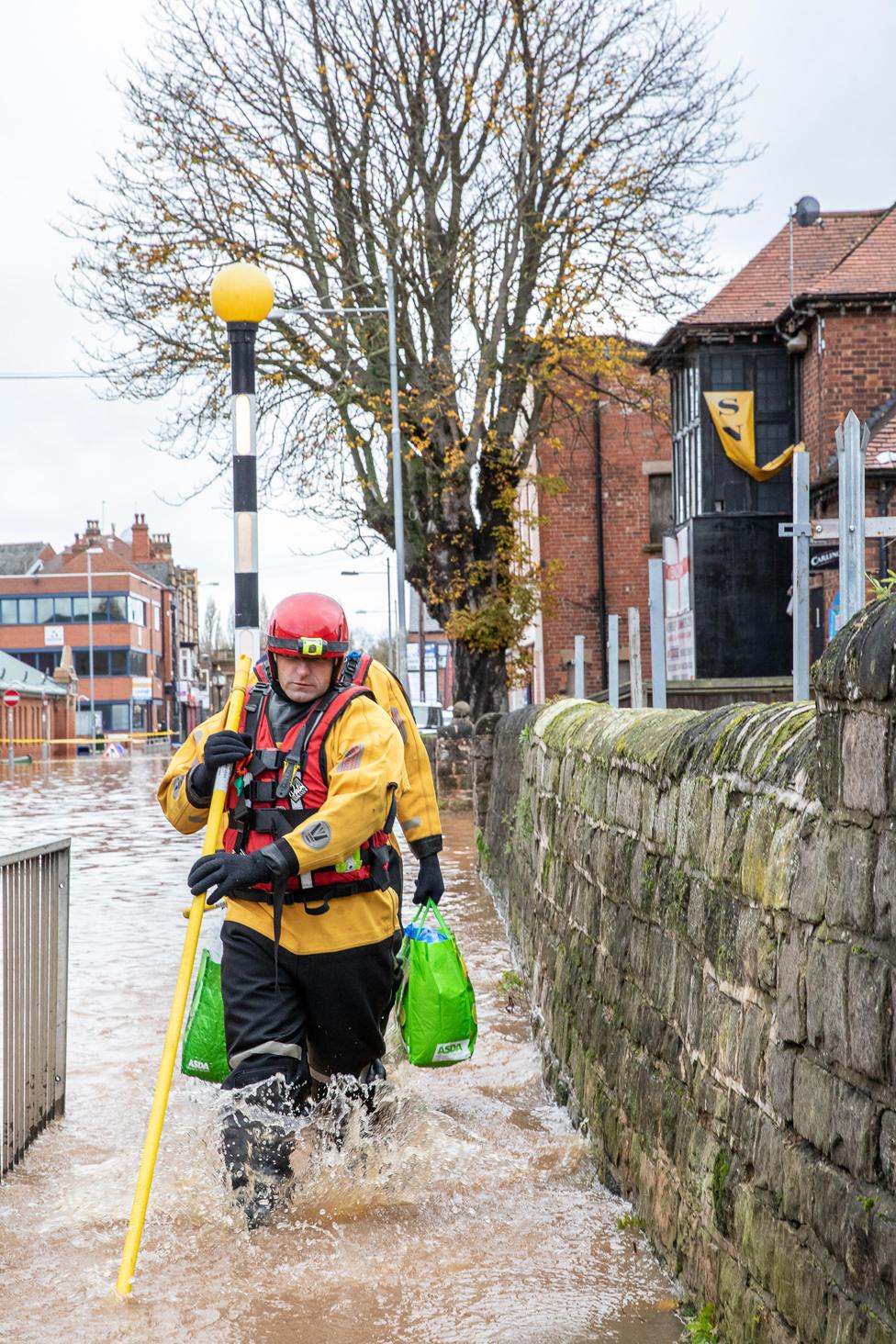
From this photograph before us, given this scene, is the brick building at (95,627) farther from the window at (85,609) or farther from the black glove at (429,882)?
the black glove at (429,882)

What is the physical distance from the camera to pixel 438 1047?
17.6 ft

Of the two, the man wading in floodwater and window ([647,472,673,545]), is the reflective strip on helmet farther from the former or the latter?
window ([647,472,673,545])

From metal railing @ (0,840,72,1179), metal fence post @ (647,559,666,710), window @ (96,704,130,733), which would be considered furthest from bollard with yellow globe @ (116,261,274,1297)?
window @ (96,704,130,733)

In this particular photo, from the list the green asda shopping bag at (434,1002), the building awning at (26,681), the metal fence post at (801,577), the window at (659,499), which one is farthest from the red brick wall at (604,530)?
the building awning at (26,681)

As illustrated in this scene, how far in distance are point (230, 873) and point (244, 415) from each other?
4171 mm

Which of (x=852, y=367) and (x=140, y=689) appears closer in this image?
(x=852, y=367)

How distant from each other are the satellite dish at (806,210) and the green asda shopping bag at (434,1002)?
2097 cm

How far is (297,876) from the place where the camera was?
4.74 meters

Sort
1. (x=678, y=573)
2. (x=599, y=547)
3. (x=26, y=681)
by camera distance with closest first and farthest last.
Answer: (x=678, y=573) → (x=599, y=547) → (x=26, y=681)

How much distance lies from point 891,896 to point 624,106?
24.6m

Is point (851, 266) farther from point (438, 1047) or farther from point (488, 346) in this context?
point (438, 1047)

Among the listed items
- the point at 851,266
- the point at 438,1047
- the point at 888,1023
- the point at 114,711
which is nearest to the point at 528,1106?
the point at 438,1047

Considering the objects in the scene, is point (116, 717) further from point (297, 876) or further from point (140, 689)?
point (297, 876)

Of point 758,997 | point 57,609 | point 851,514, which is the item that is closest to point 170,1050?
point 758,997
